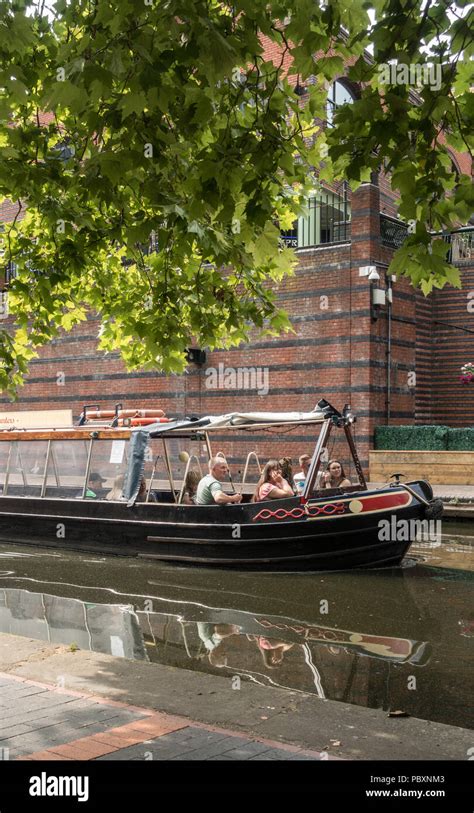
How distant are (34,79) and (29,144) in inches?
33.0

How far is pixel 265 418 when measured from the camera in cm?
1338

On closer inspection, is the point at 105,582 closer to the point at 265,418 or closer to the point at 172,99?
the point at 265,418

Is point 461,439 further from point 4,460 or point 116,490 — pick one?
point 4,460

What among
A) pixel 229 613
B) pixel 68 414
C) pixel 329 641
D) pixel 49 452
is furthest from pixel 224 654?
pixel 68 414

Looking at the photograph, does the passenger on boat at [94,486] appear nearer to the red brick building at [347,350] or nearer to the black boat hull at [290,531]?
the black boat hull at [290,531]

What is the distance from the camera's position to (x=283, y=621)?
930 centimetres

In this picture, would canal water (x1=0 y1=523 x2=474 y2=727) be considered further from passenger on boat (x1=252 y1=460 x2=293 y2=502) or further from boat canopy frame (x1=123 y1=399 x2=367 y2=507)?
boat canopy frame (x1=123 y1=399 x2=367 y2=507)

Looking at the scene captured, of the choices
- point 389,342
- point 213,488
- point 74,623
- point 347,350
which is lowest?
point 74,623

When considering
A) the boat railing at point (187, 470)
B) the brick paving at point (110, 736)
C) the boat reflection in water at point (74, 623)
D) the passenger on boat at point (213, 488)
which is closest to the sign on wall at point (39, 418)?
the boat railing at point (187, 470)

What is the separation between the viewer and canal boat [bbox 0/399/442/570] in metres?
12.2

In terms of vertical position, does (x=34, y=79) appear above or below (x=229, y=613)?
above

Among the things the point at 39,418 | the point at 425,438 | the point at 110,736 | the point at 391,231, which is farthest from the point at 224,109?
the point at 39,418

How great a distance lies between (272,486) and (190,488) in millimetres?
1944

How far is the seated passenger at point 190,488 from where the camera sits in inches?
555
